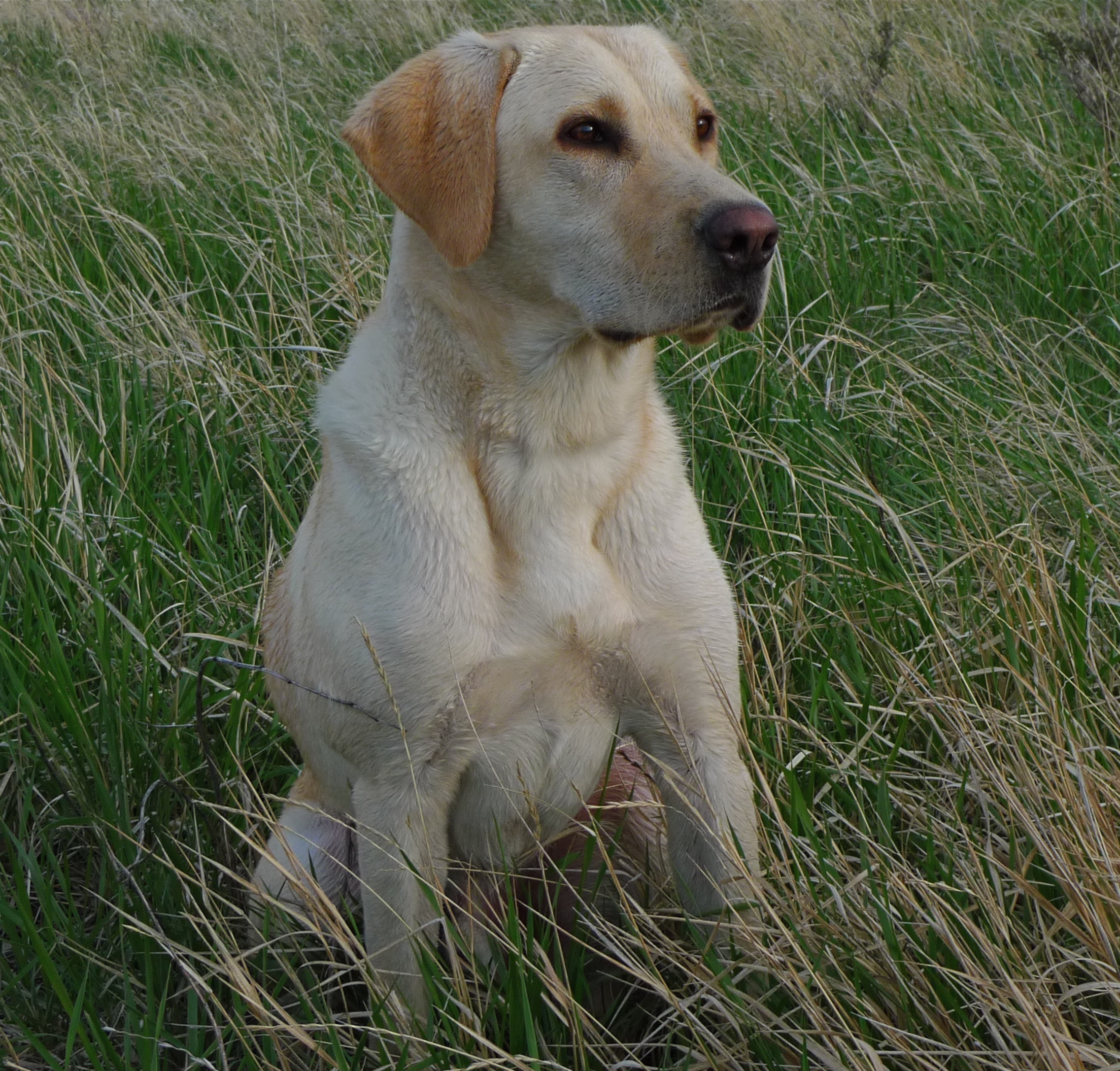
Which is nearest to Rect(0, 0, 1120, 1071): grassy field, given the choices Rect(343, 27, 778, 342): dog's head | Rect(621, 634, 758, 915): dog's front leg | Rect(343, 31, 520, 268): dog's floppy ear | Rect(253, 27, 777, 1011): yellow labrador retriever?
Rect(621, 634, 758, 915): dog's front leg

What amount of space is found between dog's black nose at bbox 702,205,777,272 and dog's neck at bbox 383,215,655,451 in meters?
0.26

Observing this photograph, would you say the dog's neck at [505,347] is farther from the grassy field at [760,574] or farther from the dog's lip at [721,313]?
the grassy field at [760,574]

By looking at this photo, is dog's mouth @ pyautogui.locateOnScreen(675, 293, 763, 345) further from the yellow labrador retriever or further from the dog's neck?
the dog's neck

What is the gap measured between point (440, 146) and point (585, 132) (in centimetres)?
24

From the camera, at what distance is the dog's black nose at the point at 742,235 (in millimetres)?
A: 1955

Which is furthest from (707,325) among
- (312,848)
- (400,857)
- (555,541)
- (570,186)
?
(312,848)

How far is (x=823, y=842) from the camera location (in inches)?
84.7

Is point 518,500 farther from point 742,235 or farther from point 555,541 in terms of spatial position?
point 742,235

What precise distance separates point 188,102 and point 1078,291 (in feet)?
12.3

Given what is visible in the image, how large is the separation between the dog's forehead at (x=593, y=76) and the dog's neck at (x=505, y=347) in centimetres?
28

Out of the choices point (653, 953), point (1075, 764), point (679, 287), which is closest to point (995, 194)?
point (679, 287)

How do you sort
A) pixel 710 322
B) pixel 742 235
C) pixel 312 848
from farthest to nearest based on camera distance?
1. pixel 312 848
2. pixel 710 322
3. pixel 742 235

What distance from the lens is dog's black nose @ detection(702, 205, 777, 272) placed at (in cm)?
196

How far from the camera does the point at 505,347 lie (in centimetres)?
211
